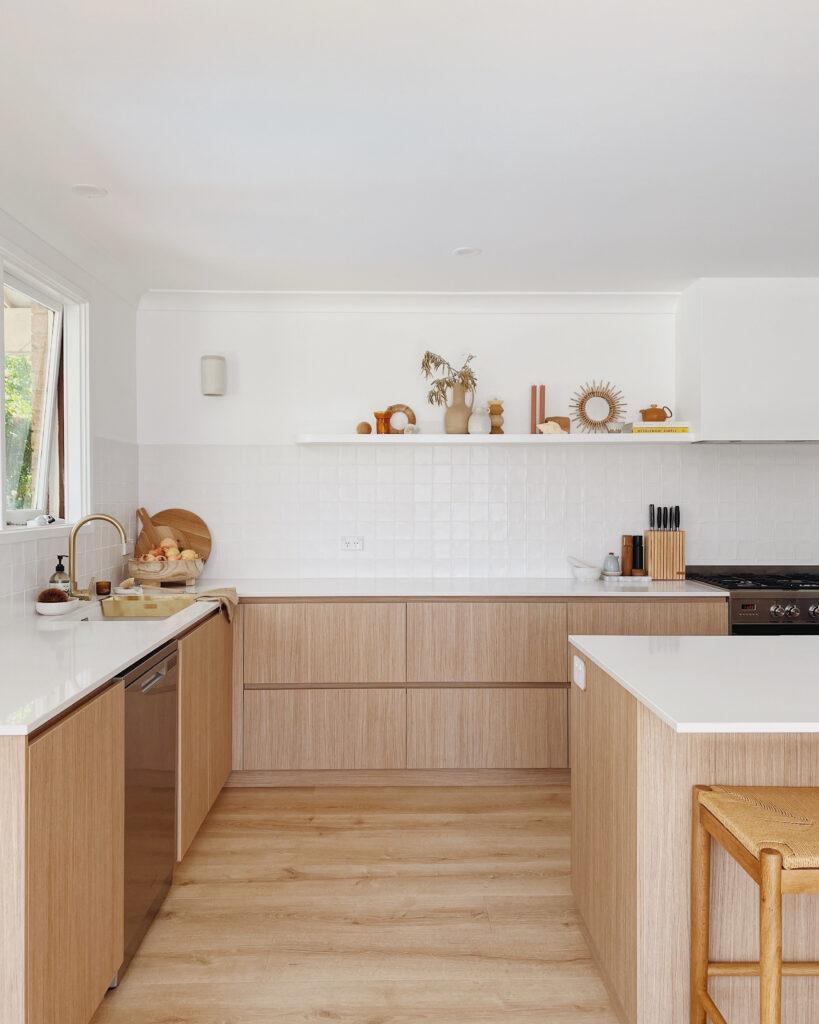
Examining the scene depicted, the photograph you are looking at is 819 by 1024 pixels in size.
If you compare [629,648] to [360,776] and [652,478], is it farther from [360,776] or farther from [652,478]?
[652,478]

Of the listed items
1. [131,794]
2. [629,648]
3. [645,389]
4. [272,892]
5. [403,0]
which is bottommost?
[272,892]

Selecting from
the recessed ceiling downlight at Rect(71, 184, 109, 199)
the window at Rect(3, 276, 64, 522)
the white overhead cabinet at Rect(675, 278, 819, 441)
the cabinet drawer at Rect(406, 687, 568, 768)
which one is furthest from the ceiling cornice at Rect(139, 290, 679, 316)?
the cabinet drawer at Rect(406, 687, 568, 768)

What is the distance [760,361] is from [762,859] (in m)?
3.01

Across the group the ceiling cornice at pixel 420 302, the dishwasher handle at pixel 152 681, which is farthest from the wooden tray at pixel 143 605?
the ceiling cornice at pixel 420 302

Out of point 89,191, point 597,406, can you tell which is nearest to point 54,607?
point 89,191

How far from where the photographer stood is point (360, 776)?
371 cm

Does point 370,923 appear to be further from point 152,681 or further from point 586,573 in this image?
point 586,573

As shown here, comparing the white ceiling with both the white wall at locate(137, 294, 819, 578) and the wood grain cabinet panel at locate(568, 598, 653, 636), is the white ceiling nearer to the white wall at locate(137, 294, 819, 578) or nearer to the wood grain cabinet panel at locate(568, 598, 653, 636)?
the white wall at locate(137, 294, 819, 578)

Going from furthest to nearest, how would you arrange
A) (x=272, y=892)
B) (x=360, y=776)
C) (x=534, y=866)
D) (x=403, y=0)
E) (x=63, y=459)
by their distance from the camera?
(x=360, y=776), (x=63, y=459), (x=534, y=866), (x=272, y=892), (x=403, y=0)

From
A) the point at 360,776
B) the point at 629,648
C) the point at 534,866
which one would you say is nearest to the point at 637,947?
the point at 629,648

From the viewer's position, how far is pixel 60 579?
3.01m

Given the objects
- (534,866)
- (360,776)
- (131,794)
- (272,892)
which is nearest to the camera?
(131,794)

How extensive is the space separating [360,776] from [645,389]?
2535mm

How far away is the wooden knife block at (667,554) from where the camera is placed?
13.6 feet
